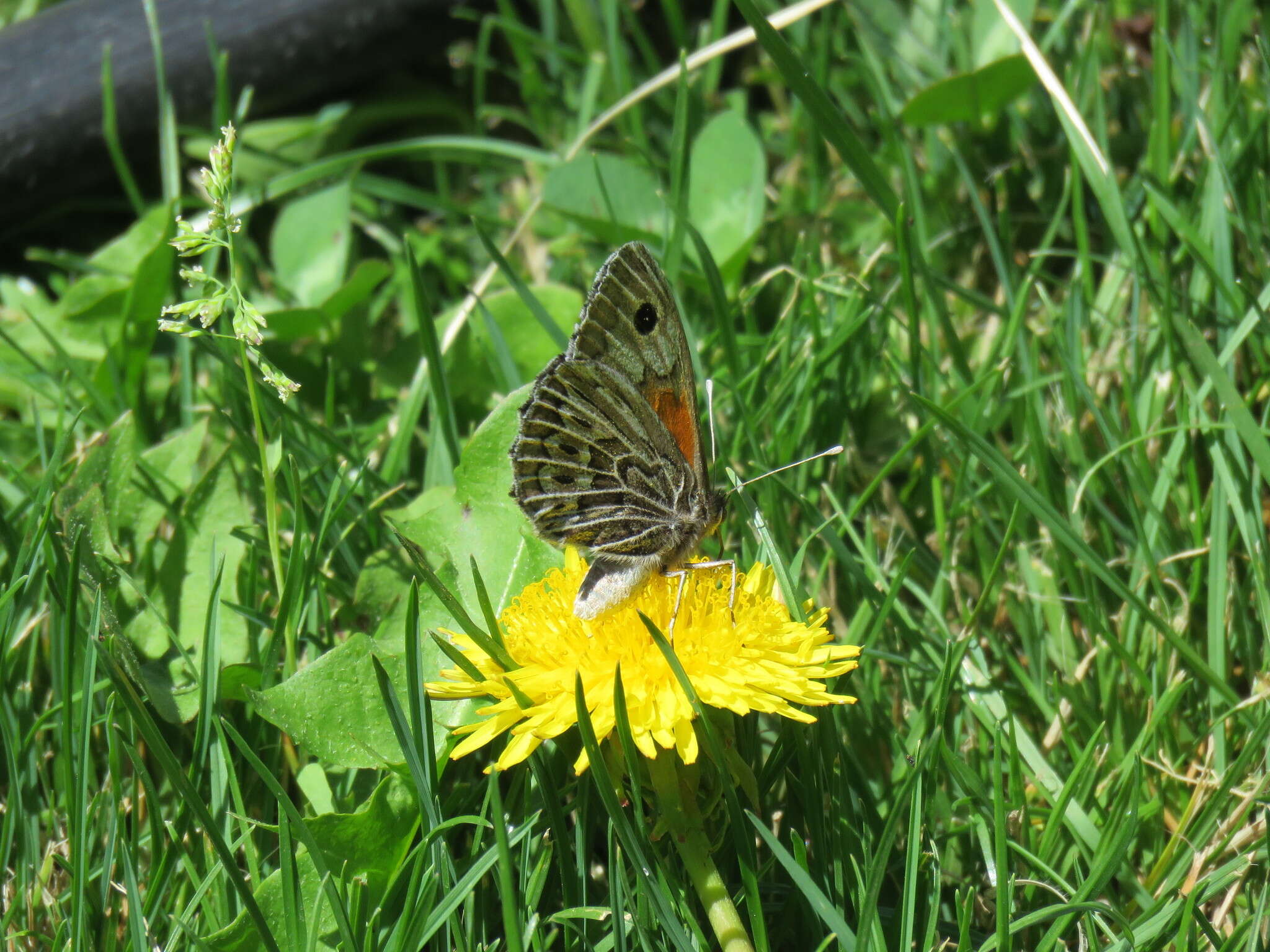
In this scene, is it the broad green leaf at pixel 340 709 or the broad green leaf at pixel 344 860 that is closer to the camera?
the broad green leaf at pixel 344 860

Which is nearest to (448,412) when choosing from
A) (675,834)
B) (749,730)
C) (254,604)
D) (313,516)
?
(313,516)

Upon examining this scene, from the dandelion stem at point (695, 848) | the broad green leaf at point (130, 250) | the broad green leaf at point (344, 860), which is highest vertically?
the broad green leaf at point (130, 250)

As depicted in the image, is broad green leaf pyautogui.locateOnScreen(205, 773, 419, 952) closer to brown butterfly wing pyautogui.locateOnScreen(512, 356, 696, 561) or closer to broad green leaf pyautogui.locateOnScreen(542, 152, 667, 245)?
brown butterfly wing pyautogui.locateOnScreen(512, 356, 696, 561)

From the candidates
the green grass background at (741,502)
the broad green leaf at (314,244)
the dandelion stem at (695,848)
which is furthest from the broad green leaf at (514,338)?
the dandelion stem at (695,848)

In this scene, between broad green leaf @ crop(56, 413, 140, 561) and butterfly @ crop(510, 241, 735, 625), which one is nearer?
butterfly @ crop(510, 241, 735, 625)

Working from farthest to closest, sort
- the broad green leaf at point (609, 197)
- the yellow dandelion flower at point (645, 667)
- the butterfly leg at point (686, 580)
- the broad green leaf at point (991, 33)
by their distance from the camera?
the broad green leaf at point (991, 33) → the broad green leaf at point (609, 197) → the butterfly leg at point (686, 580) → the yellow dandelion flower at point (645, 667)

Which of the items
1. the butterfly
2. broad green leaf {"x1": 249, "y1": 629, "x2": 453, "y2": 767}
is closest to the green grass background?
broad green leaf {"x1": 249, "y1": 629, "x2": 453, "y2": 767}

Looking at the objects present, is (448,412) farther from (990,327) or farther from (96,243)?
(96,243)

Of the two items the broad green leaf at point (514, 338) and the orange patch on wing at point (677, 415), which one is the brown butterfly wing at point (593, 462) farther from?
the broad green leaf at point (514, 338)
